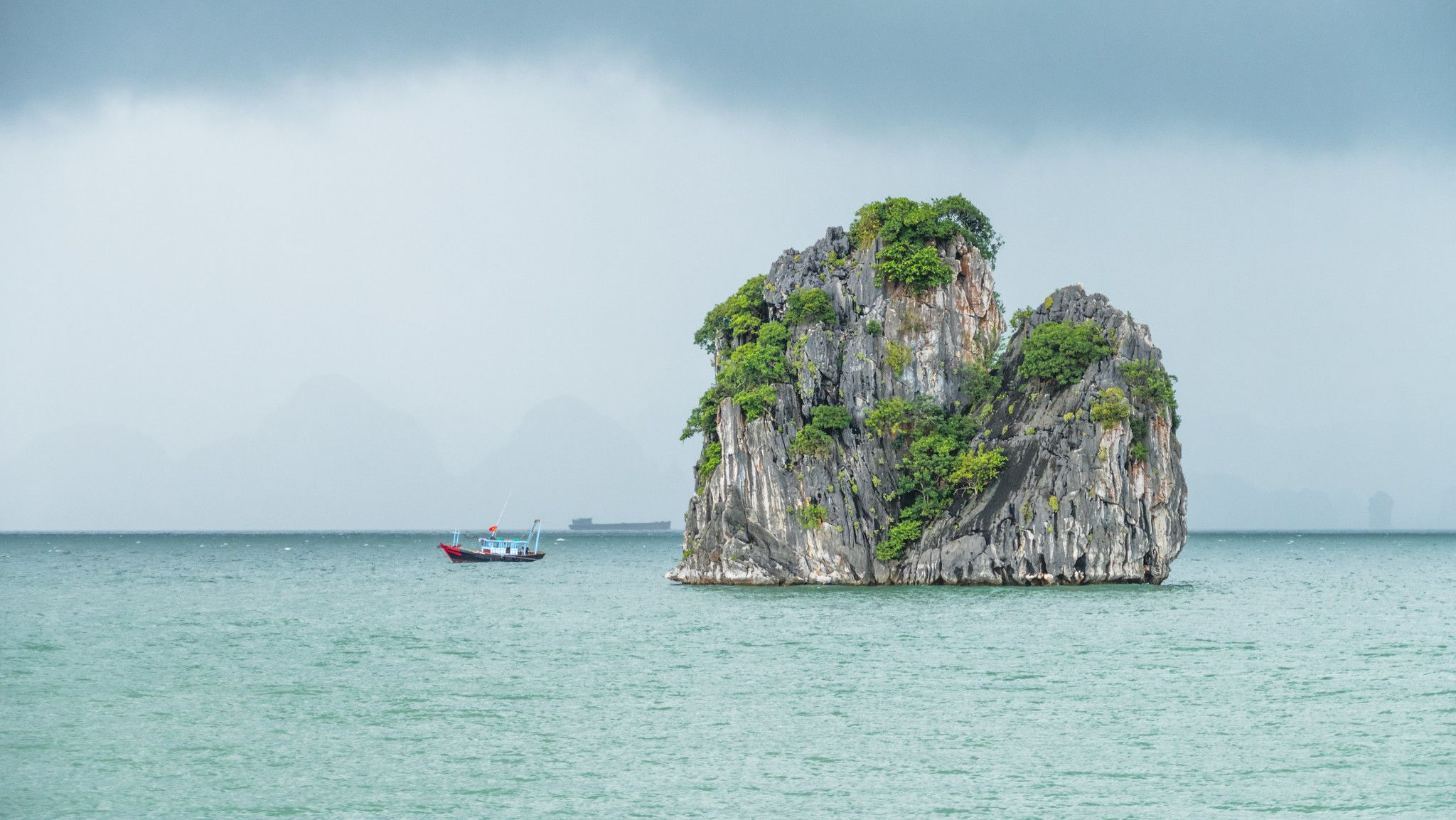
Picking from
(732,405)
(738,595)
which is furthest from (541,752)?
(732,405)

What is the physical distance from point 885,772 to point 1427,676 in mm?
20562

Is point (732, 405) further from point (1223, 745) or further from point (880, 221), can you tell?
point (1223, 745)

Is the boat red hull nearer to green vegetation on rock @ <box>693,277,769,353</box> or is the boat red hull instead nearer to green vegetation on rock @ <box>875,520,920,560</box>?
green vegetation on rock @ <box>693,277,769,353</box>

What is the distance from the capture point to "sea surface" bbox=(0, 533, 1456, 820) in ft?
66.3

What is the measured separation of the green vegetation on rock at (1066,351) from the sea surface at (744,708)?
11.1 m

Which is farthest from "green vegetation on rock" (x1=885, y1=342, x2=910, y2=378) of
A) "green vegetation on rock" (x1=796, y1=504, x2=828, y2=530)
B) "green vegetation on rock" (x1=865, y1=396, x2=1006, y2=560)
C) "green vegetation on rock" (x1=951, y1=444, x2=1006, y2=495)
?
"green vegetation on rock" (x1=796, y1=504, x2=828, y2=530)

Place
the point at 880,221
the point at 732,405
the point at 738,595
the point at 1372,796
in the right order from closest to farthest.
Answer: the point at 1372,796 < the point at 738,595 < the point at 732,405 < the point at 880,221

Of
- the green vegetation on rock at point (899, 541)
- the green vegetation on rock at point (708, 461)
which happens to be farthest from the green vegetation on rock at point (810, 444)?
the green vegetation on rock at point (899, 541)

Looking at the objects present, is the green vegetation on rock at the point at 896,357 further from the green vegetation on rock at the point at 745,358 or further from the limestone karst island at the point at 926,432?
the green vegetation on rock at the point at 745,358

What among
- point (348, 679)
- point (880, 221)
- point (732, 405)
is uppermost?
point (880, 221)

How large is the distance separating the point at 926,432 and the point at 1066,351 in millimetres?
8078

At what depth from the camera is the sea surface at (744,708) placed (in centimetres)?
2022

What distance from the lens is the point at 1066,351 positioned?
200 feet

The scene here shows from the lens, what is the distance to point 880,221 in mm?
67500
